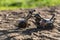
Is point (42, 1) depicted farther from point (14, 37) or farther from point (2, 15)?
point (14, 37)

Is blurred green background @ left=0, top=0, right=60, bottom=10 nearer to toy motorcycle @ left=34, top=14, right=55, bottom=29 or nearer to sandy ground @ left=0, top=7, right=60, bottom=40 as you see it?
sandy ground @ left=0, top=7, right=60, bottom=40

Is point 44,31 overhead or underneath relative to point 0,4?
underneath

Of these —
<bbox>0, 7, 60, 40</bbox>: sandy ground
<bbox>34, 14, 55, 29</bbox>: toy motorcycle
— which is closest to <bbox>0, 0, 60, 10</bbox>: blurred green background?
<bbox>0, 7, 60, 40</bbox>: sandy ground

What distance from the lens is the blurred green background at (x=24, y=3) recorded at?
265 inches

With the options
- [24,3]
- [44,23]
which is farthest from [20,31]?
[24,3]

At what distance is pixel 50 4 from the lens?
281 inches

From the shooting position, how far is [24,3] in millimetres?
6996

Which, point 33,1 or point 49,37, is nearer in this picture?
point 49,37

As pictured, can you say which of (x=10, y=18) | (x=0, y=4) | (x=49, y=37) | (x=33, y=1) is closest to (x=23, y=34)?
(x=49, y=37)

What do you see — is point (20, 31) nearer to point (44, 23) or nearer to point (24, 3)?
point (44, 23)

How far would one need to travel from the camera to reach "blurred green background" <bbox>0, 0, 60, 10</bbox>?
22.1ft

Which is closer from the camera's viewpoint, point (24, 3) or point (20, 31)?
point (20, 31)

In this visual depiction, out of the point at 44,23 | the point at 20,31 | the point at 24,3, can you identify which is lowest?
the point at 20,31

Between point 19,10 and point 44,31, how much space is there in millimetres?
1746
